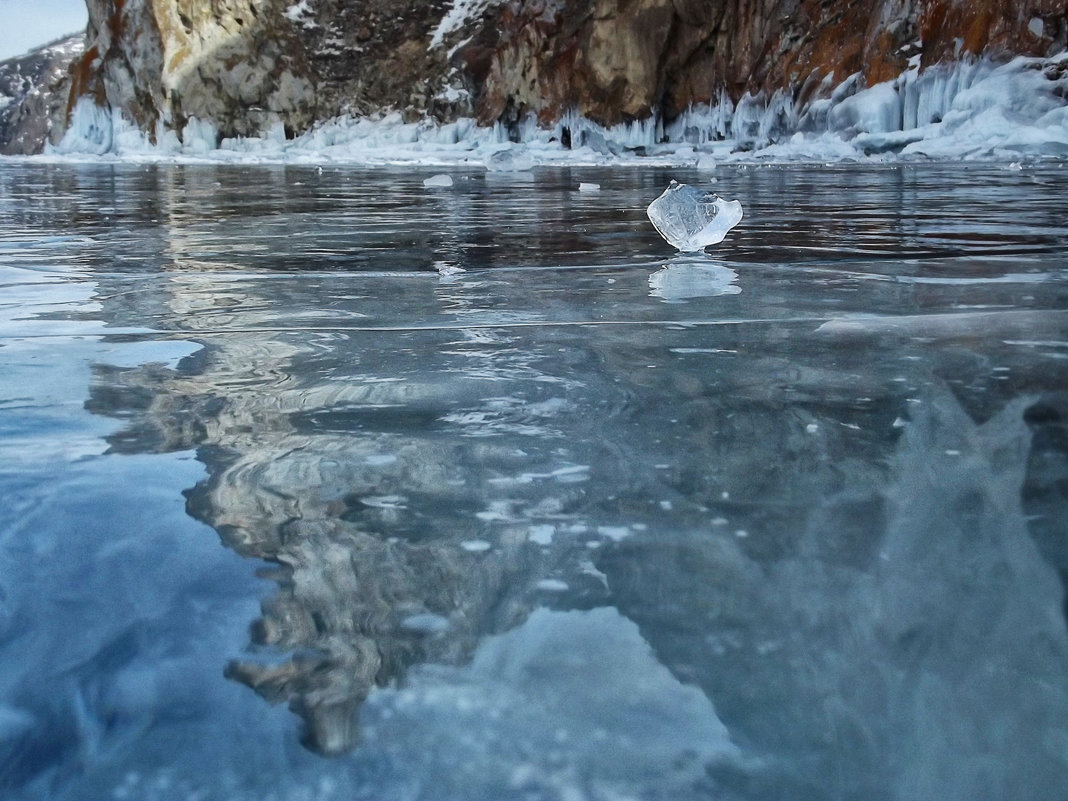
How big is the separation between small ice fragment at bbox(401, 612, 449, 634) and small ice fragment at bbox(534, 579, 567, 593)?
8 centimetres

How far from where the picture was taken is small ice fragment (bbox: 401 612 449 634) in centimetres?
61

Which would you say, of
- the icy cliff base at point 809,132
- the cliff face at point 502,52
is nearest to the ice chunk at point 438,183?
the icy cliff base at point 809,132

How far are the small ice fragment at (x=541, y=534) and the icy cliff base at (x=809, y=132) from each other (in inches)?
504

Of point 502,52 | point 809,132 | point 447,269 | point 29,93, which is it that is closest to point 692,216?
point 447,269

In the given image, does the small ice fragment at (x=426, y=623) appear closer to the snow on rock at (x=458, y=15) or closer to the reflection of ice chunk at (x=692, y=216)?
the reflection of ice chunk at (x=692, y=216)

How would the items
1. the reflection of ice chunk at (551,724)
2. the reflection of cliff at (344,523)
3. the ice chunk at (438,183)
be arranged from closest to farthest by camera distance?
the reflection of ice chunk at (551,724), the reflection of cliff at (344,523), the ice chunk at (438,183)

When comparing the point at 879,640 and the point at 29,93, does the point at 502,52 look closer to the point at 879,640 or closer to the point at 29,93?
the point at 879,640

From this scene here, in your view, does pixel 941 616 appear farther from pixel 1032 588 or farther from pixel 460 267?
pixel 460 267

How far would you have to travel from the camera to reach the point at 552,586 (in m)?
0.67

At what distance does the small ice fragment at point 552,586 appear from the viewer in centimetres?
66

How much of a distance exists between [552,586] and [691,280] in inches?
70.1

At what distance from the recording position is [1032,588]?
0.64 meters

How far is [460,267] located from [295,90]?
117ft

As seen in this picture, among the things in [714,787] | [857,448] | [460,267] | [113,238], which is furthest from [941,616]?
[113,238]
